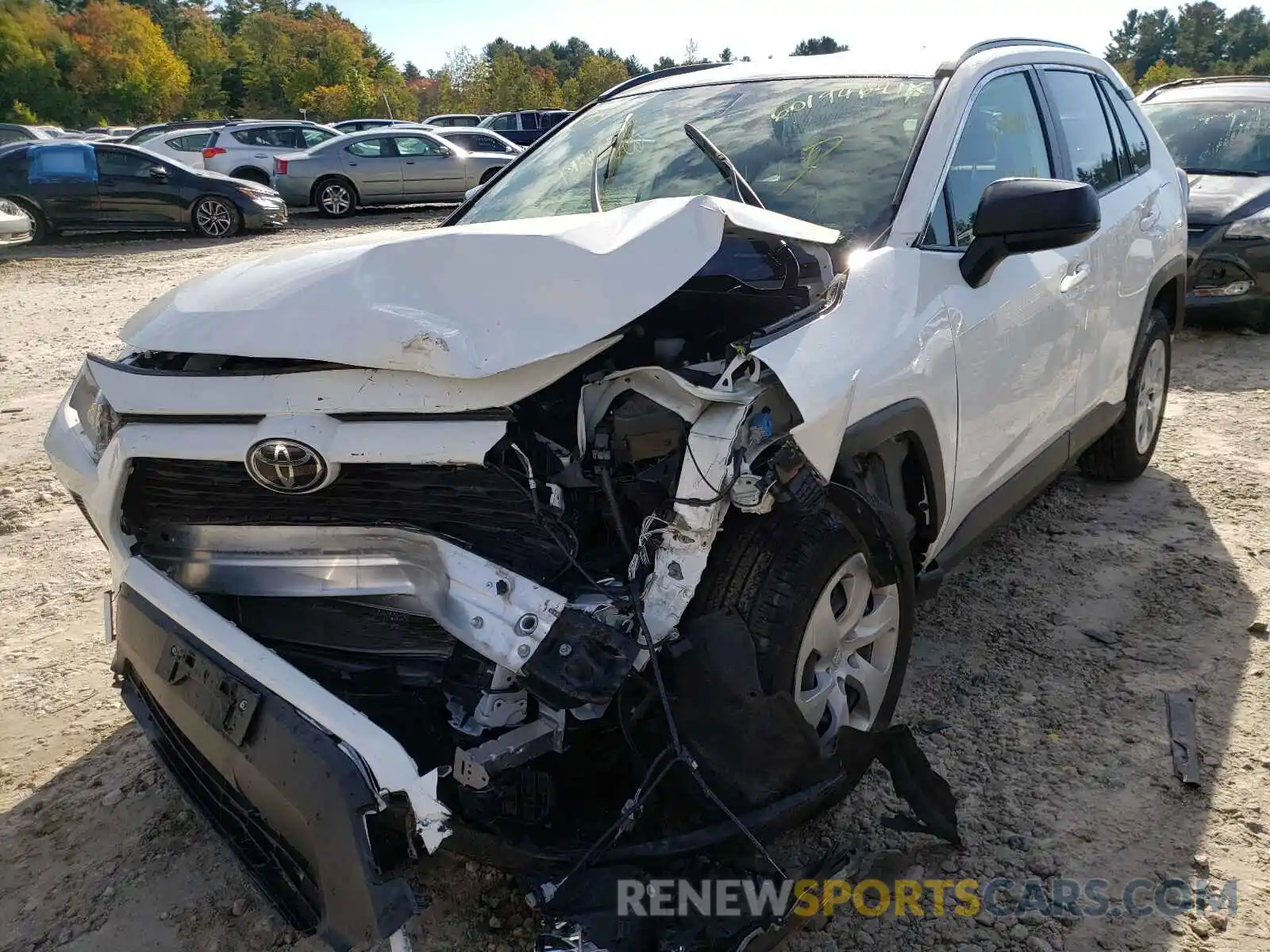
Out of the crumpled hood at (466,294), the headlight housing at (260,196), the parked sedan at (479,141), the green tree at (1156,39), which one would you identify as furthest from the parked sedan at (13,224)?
the green tree at (1156,39)

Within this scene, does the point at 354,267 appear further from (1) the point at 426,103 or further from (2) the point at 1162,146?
(1) the point at 426,103

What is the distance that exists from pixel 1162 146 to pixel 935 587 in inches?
122

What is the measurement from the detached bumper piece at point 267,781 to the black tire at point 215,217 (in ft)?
42.7

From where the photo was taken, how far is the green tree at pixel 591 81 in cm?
4456

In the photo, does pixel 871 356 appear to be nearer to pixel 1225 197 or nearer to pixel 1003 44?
pixel 1003 44

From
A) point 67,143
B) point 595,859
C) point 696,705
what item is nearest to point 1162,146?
point 696,705

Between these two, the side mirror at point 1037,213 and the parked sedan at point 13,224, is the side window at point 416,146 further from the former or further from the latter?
the side mirror at point 1037,213

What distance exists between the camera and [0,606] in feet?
12.4

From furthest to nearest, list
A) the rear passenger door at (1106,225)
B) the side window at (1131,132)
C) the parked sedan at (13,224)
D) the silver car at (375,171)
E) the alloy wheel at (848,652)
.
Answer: the silver car at (375,171) < the parked sedan at (13,224) < the side window at (1131,132) < the rear passenger door at (1106,225) < the alloy wheel at (848,652)

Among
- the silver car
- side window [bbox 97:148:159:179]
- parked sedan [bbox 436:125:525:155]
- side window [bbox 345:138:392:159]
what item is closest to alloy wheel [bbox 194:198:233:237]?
side window [bbox 97:148:159:179]

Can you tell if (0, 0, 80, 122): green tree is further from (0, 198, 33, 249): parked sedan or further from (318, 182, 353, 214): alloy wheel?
(0, 198, 33, 249): parked sedan

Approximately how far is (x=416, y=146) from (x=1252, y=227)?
42.0ft

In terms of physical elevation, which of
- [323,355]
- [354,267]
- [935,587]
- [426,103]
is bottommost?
[935,587]

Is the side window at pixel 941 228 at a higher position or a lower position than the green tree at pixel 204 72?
lower
